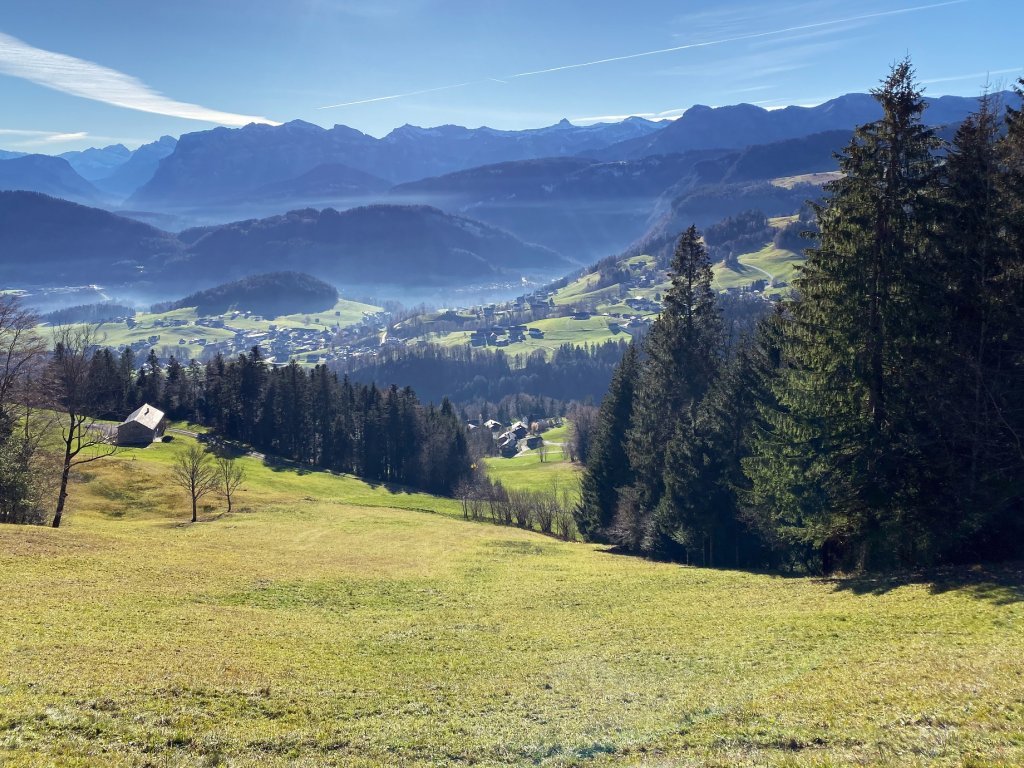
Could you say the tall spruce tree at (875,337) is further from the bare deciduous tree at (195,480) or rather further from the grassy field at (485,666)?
the bare deciduous tree at (195,480)

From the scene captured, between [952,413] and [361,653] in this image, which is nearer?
[361,653]

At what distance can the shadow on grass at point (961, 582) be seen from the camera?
902 inches

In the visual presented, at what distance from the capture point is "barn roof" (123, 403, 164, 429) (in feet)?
341

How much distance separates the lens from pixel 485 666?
73.8 ft

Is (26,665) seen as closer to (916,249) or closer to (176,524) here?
(916,249)

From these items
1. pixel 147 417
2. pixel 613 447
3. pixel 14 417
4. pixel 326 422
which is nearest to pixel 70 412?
pixel 14 417

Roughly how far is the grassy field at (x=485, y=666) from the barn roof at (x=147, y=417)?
7503 centimetres

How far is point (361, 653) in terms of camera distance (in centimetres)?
2353

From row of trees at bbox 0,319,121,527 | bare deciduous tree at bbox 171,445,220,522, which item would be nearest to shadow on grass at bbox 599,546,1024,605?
row of trees at bbox 0,319,121,527

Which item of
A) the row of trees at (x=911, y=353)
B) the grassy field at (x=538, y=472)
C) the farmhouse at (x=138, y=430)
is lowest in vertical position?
the grassy field at (x=538, y=472)

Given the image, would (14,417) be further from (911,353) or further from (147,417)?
(911,353)

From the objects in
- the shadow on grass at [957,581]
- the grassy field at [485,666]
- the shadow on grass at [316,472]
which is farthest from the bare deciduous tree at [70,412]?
the shadow on grass at [957,581]

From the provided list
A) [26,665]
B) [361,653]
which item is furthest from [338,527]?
[26,665]

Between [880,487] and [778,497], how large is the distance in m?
5.98
